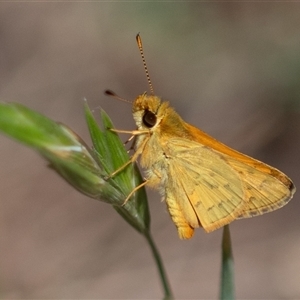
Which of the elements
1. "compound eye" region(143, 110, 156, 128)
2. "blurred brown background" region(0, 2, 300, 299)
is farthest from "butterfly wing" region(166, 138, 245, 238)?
"blurred brown background" region(0, 2, 300, 299)

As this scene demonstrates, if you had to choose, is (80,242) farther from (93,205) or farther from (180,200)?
(180,200)

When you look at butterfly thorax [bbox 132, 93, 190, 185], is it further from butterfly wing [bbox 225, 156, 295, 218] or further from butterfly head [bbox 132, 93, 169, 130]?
butterfly wing [bbox 225, 156, 295, 218]

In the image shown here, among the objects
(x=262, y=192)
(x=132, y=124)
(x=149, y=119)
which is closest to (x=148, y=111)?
(x=149, y=119)

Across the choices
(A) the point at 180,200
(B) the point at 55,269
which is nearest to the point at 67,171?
(A) the point at 180,200

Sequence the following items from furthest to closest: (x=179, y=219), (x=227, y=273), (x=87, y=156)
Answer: (x=179, y=219) → (x=227, y=273) → (x=87, y=156)

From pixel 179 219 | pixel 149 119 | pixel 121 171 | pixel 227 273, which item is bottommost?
pixel 227 273

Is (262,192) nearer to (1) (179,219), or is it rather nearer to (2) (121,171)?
(1) (179,219)
